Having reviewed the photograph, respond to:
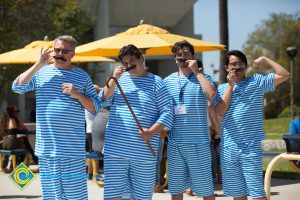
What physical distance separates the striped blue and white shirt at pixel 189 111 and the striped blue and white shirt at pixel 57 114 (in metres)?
0.94

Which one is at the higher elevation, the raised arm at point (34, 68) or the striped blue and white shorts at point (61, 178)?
the raised arm at point (34, 68)

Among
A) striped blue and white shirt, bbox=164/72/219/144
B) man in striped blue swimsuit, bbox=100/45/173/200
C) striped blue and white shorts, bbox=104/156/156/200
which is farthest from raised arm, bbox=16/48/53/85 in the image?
striped blue and white shirt, bbox=164/72/219/144

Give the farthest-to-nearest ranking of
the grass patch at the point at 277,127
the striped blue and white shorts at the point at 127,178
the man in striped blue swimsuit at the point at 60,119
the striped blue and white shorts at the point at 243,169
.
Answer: the grass patch at the point at 277,127
the striped blue and white shorts at the point at 243,169
the striped blue and white shorts at the point at 127,178
the man in striped blue swimsuit at the point at 60,119

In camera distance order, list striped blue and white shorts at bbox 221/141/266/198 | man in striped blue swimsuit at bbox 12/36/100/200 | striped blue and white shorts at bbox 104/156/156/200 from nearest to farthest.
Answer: man in striped blue swimsuit at bbox 12/36/100/200, striped blue and white shorts at bbox 104/156/156/200, striped blue and white shorts at bbox 221/141/266/198

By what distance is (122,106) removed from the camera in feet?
20.7

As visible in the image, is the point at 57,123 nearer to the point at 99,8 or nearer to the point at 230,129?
the point at 230,129

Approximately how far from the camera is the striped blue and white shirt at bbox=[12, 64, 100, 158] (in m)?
6.05

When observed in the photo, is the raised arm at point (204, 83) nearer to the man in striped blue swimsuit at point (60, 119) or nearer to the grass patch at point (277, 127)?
the man in striped blue swimsuit at point (60, 119)

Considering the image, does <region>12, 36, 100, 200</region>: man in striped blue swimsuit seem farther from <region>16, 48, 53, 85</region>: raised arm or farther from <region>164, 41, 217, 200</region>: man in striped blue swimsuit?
<region>164, 41, 217, 200</region>: man in striped blue swimsuit

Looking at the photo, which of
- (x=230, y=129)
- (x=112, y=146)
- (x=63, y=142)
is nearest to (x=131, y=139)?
(x=112, y=146)

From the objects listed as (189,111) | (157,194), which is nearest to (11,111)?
(157,194)

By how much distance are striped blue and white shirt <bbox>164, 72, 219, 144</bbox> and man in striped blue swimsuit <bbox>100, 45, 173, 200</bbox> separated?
1.32ft

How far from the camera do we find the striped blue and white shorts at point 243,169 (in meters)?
6.63

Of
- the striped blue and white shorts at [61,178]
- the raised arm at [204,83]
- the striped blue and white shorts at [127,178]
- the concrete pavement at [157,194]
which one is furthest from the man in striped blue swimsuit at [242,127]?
the concrete pavement at [157,194]
